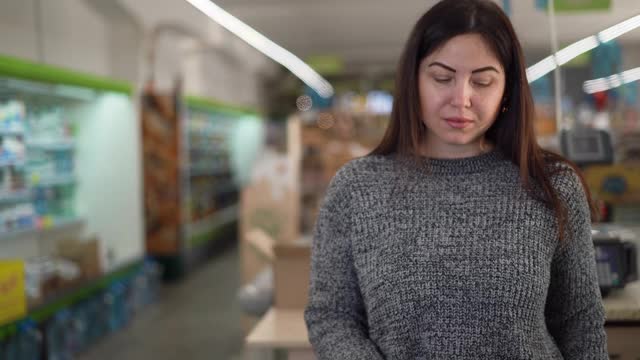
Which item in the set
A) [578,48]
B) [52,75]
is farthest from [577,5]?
[52,75]

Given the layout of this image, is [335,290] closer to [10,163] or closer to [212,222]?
[10,163]

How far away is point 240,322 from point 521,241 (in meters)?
4.72

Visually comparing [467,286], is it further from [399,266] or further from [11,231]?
[11,231]

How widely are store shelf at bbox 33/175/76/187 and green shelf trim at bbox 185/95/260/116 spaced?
2.37m

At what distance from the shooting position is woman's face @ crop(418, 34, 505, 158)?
54.0 inches

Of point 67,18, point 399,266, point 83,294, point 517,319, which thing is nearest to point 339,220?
point 399,266

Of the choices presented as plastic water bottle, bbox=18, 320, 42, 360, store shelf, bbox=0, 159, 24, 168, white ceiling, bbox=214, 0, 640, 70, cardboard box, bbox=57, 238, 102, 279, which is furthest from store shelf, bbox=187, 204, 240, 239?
A: plastic water bottle, bbox=18, 320, 42, 360

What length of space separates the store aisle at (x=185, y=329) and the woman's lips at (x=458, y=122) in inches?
153

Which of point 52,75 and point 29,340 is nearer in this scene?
point 29,340

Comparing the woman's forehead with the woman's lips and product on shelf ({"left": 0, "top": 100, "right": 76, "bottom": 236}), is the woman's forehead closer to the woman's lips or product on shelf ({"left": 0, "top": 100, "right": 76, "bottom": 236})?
the woman's lips

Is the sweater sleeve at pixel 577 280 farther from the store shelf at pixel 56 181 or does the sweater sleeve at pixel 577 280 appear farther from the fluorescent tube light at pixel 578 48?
the store shelf at pixel 56 181

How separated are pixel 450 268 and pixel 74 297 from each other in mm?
4318

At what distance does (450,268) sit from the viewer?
134 centimetres

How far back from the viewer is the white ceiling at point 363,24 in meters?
2.41
